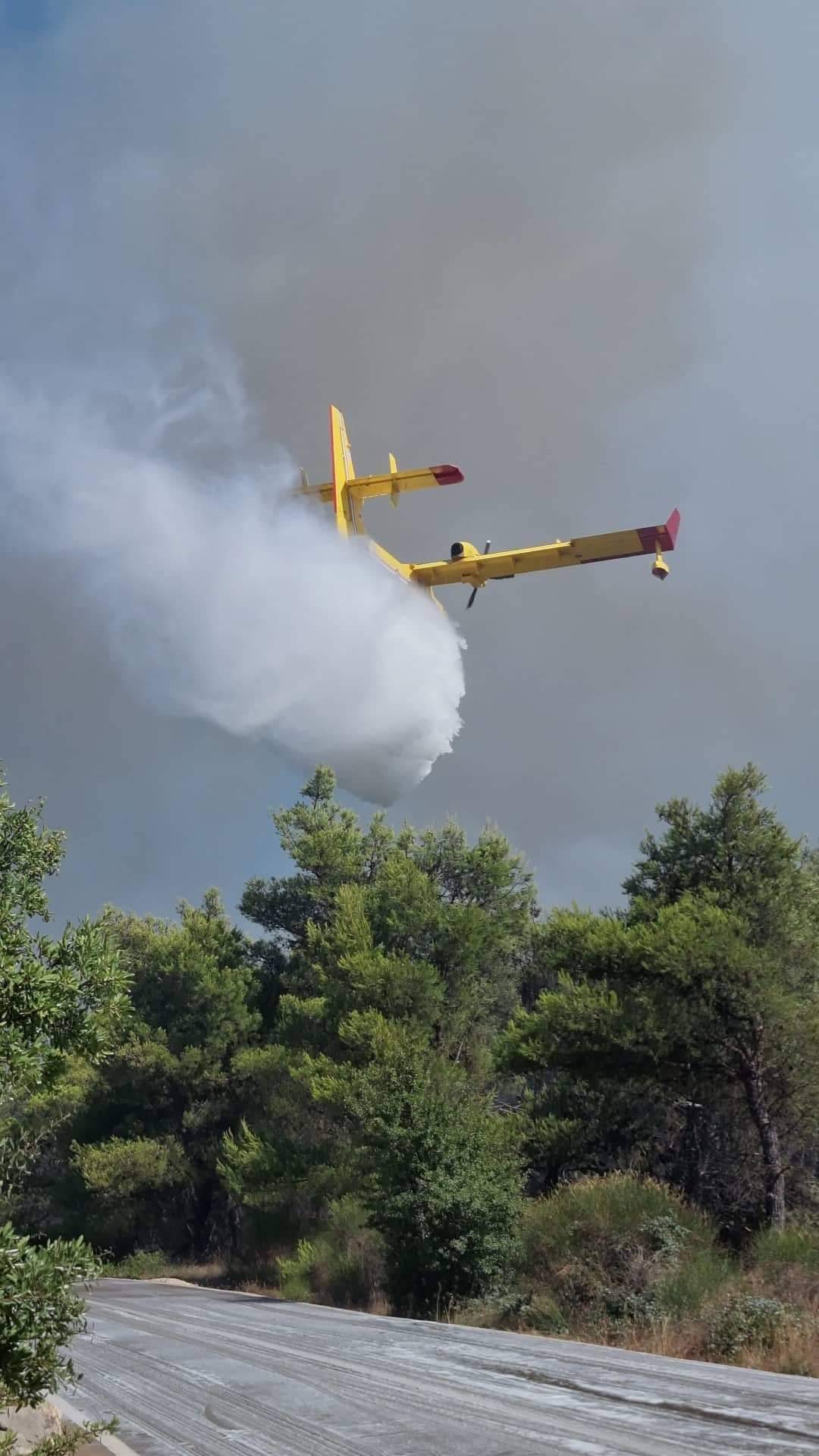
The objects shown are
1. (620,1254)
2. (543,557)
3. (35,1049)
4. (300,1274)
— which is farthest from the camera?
(543,557)

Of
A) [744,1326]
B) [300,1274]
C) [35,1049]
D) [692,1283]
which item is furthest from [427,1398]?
[300,1274]

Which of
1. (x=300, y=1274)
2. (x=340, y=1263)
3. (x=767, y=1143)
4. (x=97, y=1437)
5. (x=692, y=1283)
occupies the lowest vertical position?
(x=97, y=1437)

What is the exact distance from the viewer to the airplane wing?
37.8 metres

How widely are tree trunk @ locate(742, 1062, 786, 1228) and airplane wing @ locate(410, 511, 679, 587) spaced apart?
763 inches

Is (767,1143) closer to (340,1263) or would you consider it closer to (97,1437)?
(340,1263)

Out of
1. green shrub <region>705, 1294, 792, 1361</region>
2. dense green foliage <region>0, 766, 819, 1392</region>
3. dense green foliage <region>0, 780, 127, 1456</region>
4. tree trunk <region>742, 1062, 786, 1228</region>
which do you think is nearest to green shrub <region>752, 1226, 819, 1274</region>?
dense green foliage <region>0, 766, 819, 1392</region>

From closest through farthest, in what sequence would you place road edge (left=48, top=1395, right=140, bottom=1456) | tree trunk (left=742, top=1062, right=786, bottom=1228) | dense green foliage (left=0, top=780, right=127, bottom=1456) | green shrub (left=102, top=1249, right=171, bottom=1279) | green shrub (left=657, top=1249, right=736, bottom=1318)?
dense green foliage (left=0, top=780, right=127, bottom=1456), road edge (left=48, top=1395, right=140, bottom=1456), green shrub (left=657, top=1249, right=736, bottom=1318), tree trunk (left=742, top=1062, right=786, bottom=1228), green shrub (left=102, top=1249, right=171, bottom=1279)

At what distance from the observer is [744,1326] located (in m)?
14.1

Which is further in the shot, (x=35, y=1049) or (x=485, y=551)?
(x=485, y=551)

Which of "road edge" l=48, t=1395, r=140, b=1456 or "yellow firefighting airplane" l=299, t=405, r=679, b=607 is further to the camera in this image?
"yellow firefighting airplane" l=299, t=405, r=679, b=607

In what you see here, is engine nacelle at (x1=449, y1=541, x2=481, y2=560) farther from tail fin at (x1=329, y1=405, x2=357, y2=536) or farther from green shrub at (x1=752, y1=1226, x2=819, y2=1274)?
green shrub at (x1=752, y1=1226, x2=819, y2=1274)

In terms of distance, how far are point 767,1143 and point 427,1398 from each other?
14.9 m

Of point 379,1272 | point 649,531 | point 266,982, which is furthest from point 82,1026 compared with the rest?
point 266,982

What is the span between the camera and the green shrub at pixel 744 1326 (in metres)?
13.8
